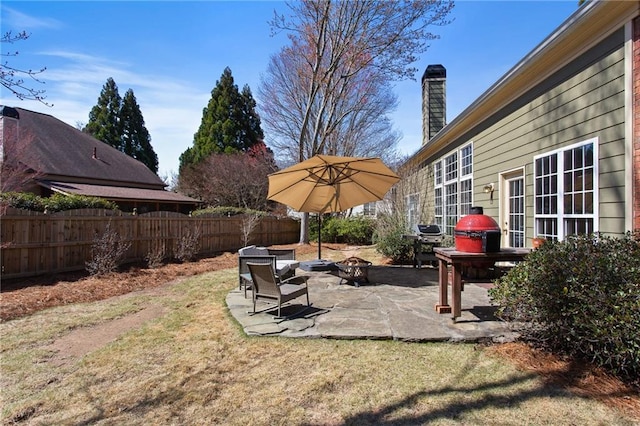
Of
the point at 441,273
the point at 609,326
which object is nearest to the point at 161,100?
the point at 441,273

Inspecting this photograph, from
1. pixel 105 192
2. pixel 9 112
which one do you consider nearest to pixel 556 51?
pixel 105 192

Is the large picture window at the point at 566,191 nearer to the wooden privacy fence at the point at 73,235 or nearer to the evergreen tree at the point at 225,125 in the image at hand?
the wooden privacy fence at the point at 73,235

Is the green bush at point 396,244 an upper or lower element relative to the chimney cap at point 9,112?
lower

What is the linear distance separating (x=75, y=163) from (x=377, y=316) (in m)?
19.4

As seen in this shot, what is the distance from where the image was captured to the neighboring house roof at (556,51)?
4.14 m

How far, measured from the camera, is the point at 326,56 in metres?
14.6

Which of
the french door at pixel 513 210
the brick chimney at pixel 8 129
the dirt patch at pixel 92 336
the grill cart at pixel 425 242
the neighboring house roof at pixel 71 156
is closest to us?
the dirt patch at pixel 92 336

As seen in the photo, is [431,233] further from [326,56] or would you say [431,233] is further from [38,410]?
[326,56]

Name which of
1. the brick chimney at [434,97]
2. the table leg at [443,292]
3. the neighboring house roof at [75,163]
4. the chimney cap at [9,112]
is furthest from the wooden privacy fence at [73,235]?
the chimney cap at [9,112]

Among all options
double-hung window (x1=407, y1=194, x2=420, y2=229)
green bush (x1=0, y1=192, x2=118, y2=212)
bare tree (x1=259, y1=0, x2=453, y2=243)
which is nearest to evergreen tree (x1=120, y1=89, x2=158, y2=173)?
bare tree (x1=259, y1=0, x2=453, y2=243)

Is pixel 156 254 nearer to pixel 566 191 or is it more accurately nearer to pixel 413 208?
pixel 413 208

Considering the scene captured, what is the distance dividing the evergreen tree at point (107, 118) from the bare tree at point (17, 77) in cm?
3075

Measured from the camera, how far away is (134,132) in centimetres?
3091

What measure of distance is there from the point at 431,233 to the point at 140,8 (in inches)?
317
